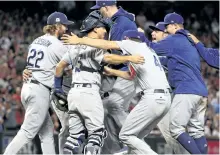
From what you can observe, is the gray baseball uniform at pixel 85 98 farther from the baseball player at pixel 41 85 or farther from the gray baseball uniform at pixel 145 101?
the baseball player at pixel 41 85

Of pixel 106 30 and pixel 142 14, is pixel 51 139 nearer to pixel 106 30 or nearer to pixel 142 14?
pixel 106 30

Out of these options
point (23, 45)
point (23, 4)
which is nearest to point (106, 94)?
point (23, 45)

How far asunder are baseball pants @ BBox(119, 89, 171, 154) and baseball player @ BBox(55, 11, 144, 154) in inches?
16.3

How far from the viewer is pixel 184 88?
39.2ft

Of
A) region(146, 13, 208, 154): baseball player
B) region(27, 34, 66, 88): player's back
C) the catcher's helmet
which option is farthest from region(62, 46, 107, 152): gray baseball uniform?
region(146, 13, 208, 154): baseball player

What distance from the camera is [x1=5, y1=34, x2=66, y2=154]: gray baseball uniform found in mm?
12094

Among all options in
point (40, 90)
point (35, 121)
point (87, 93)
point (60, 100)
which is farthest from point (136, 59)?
point (35, 121)

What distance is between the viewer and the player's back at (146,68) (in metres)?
11.0

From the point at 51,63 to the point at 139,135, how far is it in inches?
76.6

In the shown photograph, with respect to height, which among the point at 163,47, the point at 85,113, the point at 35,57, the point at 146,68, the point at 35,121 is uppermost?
the point at 163,47

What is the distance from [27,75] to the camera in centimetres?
1238

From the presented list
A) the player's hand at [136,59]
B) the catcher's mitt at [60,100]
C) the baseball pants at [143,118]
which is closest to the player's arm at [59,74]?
the catcher's mitt at [60,100]

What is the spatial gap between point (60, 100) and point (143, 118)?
1509mm

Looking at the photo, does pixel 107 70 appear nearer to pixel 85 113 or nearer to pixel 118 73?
pixel 118 73
